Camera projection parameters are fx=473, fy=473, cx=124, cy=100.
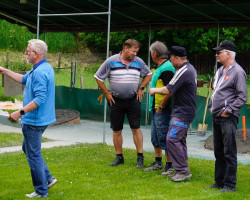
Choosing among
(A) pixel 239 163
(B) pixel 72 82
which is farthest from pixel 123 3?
(A) pixel 239 163

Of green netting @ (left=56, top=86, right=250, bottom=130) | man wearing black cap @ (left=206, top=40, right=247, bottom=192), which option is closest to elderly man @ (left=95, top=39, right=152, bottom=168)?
man wearing black cap @ (left=206, top=40, right=247, bottom=192)

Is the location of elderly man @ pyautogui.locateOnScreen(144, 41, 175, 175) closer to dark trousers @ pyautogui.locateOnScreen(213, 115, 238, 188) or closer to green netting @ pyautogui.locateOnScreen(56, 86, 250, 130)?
dark trousers @ pyautogui.locateOnScreen(213, 115, 238, 188)

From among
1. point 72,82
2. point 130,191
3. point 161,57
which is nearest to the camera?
point 130,191

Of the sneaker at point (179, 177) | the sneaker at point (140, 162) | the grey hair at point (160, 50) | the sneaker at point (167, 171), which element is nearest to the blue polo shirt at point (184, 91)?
the grey hair at point (160, 50)

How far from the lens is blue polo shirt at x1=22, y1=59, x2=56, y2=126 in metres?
5.40

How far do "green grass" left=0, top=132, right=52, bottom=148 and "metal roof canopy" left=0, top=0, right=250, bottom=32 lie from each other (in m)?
2.83

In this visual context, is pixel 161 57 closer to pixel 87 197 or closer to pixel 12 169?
pixel 87 197

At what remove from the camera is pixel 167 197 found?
5.86 meters

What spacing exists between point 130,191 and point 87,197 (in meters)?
0.60

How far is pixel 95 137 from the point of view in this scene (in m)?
11.3

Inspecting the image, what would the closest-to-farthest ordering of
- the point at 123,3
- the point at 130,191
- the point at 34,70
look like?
the point at 34,70 < the point at 130,191 < the point at 123,3

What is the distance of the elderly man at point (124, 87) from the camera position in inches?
296

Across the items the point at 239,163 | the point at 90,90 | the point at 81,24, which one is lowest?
the point at 239,163

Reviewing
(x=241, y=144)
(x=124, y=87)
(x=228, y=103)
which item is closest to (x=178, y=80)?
(x=228, y=103)
